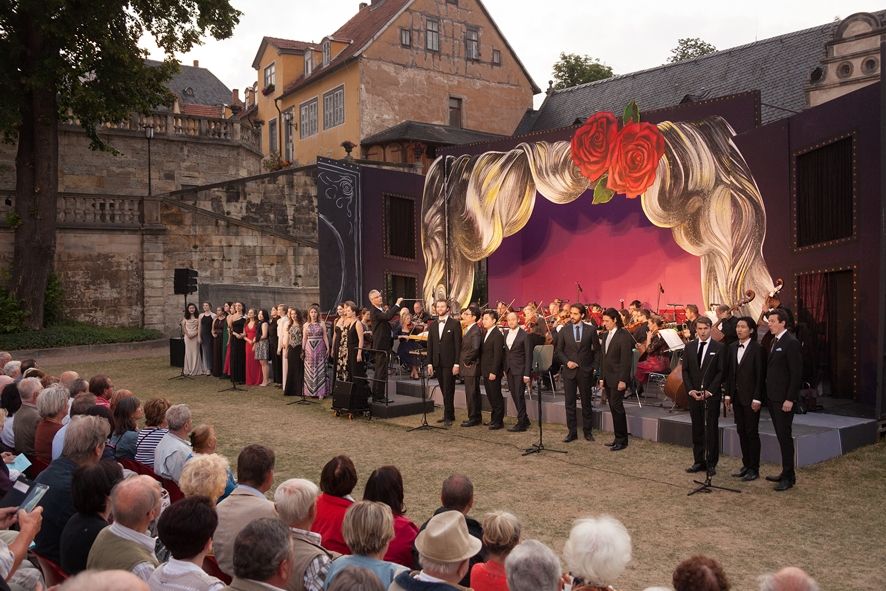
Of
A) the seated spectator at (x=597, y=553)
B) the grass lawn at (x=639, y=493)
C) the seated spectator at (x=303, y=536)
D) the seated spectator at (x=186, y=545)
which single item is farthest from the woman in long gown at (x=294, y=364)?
the seated spectator at (x=597, y=553)

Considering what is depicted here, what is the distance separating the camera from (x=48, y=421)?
19.4 ft

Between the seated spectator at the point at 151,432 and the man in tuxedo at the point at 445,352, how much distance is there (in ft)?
20.3

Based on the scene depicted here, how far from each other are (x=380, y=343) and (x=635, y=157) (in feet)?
20.0

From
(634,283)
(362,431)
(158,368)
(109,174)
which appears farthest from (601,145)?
(109,174)

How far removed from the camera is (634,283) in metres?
18.5

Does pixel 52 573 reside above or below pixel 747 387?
below

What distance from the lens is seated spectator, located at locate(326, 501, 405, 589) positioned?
3.49 metres

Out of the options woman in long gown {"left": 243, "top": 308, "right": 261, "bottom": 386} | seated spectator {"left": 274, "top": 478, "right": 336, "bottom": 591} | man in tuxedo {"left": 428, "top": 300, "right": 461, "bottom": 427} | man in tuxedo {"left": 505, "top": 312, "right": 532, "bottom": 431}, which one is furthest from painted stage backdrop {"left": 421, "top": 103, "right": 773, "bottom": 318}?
seated spectator {"left": 274, "top": 478, "right": 336, "bottom": 591}

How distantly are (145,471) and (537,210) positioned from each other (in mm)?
15770

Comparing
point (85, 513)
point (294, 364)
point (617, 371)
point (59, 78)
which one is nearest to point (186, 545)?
point (85, 513)

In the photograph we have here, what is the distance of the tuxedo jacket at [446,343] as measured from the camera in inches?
475

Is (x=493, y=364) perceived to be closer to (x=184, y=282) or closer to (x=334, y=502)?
(x=334, y=502)

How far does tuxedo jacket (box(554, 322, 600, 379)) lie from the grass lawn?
991 millimetres

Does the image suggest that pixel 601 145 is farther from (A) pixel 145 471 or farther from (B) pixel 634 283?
(A) pixel 145 471
